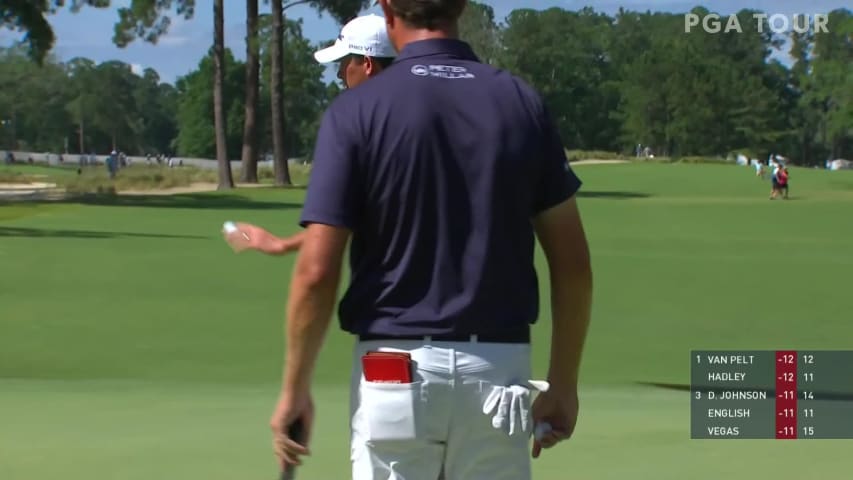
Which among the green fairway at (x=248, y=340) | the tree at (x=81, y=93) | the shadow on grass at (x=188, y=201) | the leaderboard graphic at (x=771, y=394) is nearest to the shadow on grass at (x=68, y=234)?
the green fairway at (x=248, y=340)

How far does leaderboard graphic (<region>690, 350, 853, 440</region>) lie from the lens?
866cm

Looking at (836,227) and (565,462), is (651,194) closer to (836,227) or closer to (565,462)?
(836,227)

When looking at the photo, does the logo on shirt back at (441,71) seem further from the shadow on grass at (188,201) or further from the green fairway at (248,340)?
the shadow on grass at (188,201)

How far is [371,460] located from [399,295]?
15.5 inches

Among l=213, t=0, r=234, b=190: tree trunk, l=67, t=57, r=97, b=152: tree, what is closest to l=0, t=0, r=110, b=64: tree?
l=213, t=0, r=234, b=190: tree trunk

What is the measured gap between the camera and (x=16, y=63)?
12688 centimetres

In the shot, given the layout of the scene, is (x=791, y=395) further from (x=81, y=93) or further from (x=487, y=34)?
(x=81, y=93)

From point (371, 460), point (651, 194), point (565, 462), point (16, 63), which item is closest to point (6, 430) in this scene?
point (565, 462)

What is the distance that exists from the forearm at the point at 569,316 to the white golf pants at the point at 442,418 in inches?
6.6

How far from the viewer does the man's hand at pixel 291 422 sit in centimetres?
354

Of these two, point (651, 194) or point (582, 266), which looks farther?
point (651, 194)

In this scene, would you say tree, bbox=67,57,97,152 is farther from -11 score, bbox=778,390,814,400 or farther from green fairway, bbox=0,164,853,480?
-11 score, bbox=778,390,814,400

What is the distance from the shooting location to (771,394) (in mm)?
10844

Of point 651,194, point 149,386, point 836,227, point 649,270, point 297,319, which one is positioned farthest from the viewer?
point 651,194
